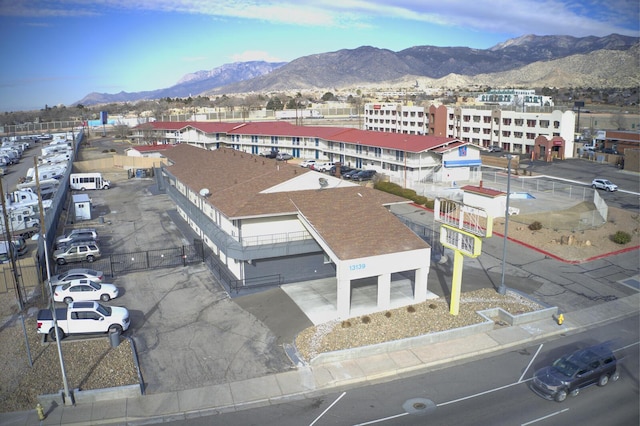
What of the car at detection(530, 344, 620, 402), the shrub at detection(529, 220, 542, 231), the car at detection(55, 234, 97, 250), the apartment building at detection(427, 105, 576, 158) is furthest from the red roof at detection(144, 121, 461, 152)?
the car at detection(530, 344, 620, 402)

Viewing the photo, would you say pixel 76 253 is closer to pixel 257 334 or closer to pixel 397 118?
pixel 257 334

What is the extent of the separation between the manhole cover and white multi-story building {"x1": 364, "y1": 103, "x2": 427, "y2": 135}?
88138 millimetres

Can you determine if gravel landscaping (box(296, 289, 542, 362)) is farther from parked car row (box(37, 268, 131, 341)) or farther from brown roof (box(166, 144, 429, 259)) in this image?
parked car row (box(37, 268, 131, 341))

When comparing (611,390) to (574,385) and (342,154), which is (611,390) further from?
(342,154)

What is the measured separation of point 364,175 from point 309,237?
3576cm

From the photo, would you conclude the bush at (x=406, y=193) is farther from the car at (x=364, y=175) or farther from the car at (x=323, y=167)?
the car at (x=323, y=167)

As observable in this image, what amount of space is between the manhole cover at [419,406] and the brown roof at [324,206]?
26.5ft

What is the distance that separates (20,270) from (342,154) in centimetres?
5167

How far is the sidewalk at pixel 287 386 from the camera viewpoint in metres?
18.6

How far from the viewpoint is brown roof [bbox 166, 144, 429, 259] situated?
27.2 meters

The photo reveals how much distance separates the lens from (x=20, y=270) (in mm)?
30438

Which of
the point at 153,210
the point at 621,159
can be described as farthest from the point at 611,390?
the point at 621,159

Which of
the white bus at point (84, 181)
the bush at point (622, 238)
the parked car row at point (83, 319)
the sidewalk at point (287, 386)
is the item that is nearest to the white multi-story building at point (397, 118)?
the white bus at point (84, 181)

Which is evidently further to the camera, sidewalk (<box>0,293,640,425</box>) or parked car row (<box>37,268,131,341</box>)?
parked car row (<box>37,268,131,341</box>)
